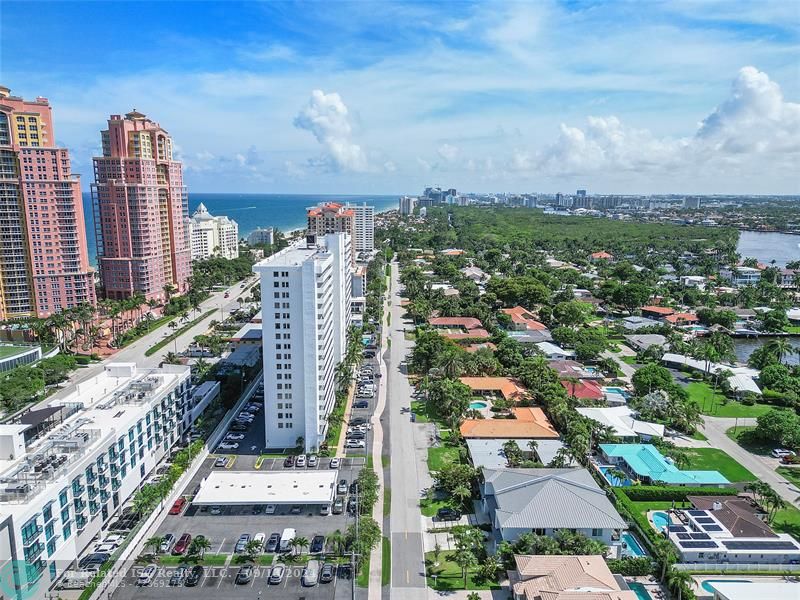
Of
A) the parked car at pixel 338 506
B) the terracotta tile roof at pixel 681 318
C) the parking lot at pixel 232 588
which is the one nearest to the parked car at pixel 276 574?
the parking lot at pixel 232 588

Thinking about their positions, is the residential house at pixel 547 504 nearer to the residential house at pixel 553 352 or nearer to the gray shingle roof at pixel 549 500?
the gray shingle roof at pixel 549 500

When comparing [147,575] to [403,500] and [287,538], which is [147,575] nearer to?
[287,538]

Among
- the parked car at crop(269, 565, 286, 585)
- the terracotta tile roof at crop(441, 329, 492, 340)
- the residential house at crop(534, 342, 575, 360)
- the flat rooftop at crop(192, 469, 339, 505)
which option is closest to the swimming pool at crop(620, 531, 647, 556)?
the flat rooftop at crop(192, 469, 339, 505)

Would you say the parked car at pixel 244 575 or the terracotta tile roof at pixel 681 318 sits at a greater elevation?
the terracotta tile roof at pixel 681 318

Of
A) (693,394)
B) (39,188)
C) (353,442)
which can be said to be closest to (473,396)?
(353,442)

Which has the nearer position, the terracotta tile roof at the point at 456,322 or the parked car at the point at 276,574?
the parked car at the point at 276,574

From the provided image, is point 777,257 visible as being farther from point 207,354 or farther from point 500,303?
point 207,354
